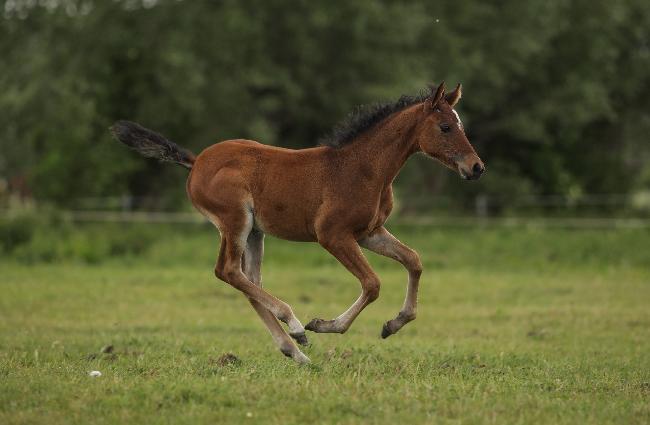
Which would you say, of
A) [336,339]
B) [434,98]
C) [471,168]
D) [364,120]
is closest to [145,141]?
[364,120]

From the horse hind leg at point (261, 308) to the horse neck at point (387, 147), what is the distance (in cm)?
122

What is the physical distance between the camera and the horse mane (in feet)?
32.0

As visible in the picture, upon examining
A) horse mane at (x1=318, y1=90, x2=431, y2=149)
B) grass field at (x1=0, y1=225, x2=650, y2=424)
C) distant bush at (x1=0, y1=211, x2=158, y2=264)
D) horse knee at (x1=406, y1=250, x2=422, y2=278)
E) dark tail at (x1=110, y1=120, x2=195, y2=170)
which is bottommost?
distant bush at (x1=0, y1=211, x2=158, y2=264)

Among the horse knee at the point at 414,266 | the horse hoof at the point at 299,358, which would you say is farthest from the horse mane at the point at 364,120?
the horse hoof at the point at 299,358

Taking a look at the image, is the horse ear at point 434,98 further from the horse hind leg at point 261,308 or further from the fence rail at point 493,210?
the fence rail at point 493,210

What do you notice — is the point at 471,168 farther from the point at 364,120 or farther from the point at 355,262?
the point at 355,262

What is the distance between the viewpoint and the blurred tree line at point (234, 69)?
110ft

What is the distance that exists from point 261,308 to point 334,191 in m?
1.27

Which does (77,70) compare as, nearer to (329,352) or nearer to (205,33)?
(205,33)

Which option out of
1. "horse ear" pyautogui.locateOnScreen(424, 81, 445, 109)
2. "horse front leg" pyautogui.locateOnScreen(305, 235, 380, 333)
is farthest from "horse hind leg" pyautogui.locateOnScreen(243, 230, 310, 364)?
"horse ear" pyautogui.locateOnScreen(424, 81, 445, 109)

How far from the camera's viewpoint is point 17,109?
107ft

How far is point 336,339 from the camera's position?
1290cm

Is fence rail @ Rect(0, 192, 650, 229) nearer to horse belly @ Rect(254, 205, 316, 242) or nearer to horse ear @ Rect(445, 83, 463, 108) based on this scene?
horse ear @ Rect(445, 83, 463, 108)

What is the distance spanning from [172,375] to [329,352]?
7.08 feet
